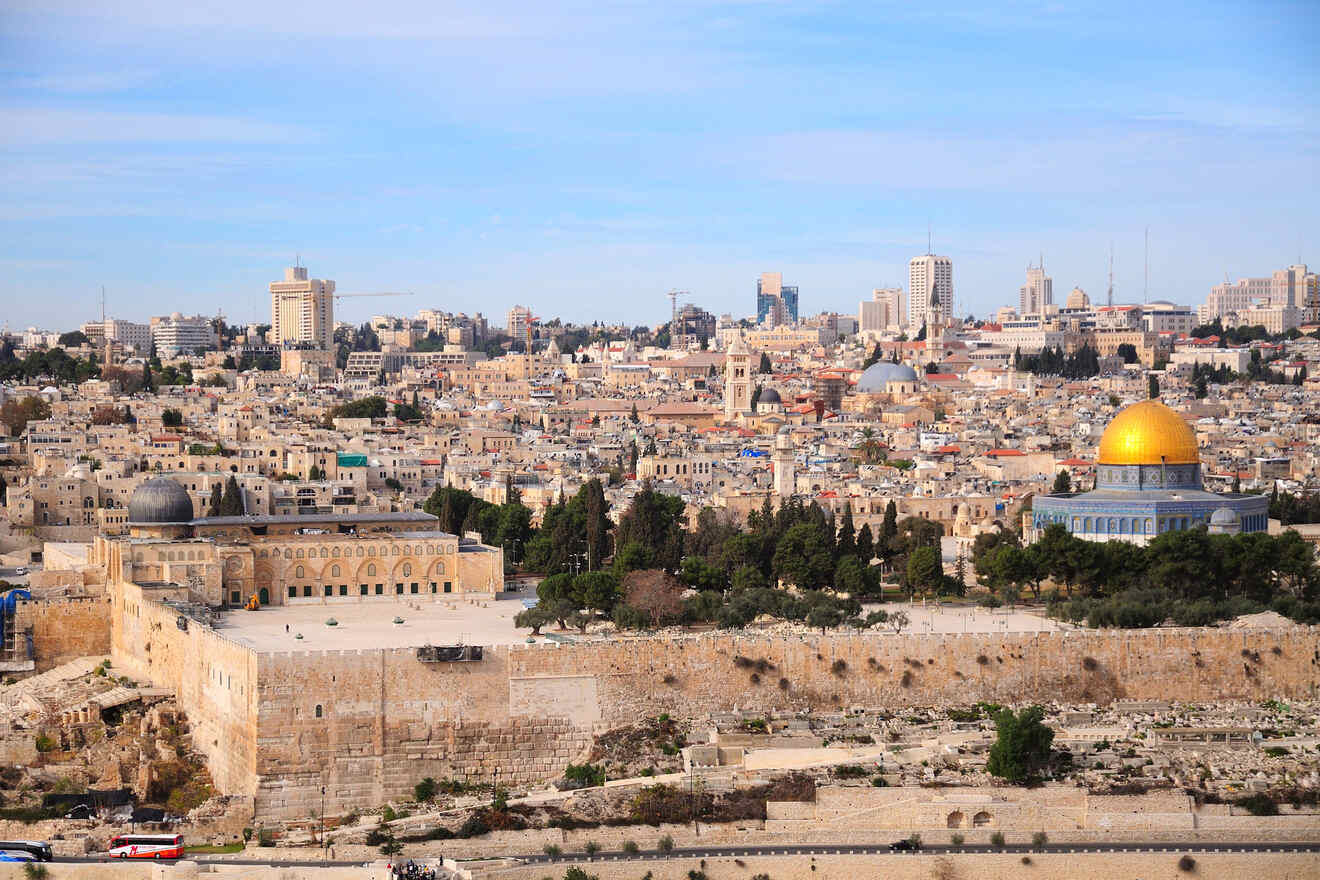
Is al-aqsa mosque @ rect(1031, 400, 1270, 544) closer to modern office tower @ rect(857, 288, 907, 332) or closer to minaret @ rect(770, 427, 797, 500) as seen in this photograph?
minaret @ rect(770, 427, 797, 500)

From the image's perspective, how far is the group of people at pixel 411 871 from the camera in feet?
89.4

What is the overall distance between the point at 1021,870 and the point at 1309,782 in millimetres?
4436

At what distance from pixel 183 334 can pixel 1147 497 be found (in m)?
114

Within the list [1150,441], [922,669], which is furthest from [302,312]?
[922,669]

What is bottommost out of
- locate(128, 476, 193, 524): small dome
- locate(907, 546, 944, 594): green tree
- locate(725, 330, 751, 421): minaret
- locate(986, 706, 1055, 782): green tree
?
locate(986, 706, 1055, 782): green tree

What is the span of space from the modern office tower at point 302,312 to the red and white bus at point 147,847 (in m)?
120

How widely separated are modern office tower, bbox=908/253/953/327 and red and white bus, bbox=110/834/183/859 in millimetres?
158072

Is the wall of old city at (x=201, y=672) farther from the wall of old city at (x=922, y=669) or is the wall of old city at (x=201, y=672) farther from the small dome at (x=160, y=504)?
the small dome at (x=160, y=504)

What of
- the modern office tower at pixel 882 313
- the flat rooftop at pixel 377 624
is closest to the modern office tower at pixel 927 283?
the modern office tower at pixel 882 313

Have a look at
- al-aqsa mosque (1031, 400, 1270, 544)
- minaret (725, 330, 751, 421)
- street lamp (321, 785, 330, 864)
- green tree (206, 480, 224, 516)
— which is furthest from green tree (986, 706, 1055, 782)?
minaret (725, 330, 751, 421)

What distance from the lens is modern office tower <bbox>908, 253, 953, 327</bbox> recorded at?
187m

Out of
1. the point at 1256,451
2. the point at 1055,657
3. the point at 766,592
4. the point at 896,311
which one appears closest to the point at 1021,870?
the point at 1055,657

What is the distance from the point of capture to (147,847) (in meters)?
28.4

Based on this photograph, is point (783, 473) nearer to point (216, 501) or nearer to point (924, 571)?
point (216, 501)
